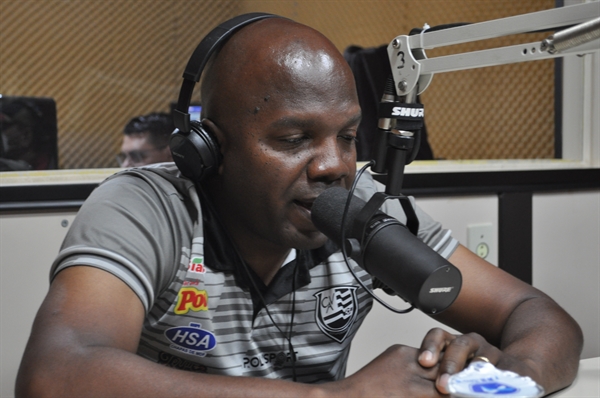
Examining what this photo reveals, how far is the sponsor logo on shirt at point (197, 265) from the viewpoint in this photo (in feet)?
3.31

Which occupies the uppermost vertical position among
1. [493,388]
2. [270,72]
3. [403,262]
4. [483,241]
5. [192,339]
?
[270,72]

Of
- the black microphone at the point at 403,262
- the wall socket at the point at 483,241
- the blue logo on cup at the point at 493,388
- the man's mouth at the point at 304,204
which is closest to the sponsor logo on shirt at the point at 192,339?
the man's mouth at the point at 304,204

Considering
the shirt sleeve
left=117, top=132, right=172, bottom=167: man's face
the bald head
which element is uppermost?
the bald head

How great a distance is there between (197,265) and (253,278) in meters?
0.11

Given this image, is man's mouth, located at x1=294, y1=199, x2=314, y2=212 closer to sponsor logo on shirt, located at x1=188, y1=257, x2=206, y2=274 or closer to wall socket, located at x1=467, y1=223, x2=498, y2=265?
sponsor logo on shirt, located at x1=188, y1=257, x2=206, y2=274

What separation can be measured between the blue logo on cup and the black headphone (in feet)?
1.80

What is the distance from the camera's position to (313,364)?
1103mm

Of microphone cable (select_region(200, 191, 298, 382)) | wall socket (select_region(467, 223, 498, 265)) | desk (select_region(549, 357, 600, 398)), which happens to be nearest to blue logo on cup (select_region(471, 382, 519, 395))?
desk (select_region(549, 357, 600, 398))

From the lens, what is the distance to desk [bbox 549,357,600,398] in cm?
96

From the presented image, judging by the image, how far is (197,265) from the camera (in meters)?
1.01

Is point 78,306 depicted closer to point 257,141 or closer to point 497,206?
point 257,141

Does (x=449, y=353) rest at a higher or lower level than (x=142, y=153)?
lower

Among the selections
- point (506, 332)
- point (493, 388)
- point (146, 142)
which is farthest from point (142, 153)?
point (493, 388)

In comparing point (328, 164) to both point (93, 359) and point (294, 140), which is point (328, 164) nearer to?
point (294, 140)
